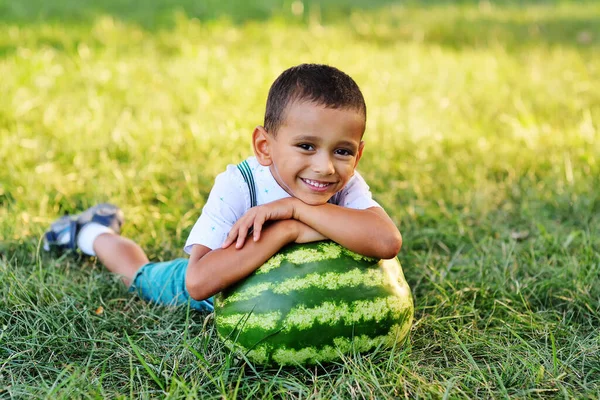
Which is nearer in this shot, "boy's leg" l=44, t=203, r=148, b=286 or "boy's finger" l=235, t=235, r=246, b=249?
"boy's finger" l=235, t=235, r=246, b=249

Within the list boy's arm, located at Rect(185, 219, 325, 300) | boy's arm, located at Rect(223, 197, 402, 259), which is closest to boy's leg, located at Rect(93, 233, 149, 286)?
boy's arm, located at Rect(185, 219, 325, 300)

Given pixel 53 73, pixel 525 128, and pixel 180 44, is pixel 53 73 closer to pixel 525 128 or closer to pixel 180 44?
pixel 180 44

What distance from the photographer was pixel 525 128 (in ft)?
19.0

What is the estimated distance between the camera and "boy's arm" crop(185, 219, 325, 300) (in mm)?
2719

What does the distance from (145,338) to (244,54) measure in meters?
4.70

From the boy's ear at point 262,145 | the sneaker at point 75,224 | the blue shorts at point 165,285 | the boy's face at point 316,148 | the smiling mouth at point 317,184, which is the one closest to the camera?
the boy's face at point 316,148

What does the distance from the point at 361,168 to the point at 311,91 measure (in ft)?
8.06

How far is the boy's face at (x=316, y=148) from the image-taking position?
2.63m

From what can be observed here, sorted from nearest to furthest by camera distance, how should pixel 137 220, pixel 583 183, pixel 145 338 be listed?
pixel 145 338
pixel 137 220
pixel 583 183

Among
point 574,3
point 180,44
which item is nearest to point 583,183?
point 180,44

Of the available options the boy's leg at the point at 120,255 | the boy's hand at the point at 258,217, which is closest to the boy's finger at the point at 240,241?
the boy's hand at the point at 258,217

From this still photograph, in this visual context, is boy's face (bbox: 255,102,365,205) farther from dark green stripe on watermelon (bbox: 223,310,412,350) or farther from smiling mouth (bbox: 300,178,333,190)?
dark green stripe on watermelon (bbox: 223,310,412,350)

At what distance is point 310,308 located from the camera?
8.67 ft

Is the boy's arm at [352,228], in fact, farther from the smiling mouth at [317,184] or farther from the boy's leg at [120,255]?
the boy's leg at [120,255]
